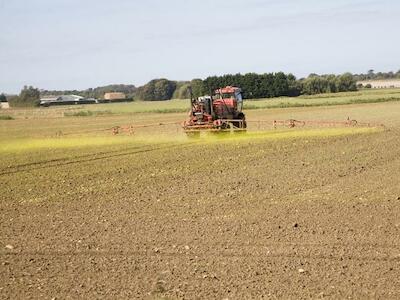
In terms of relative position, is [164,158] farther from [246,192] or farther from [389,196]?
[389,196]

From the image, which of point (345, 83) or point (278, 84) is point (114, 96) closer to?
point (278, 84)

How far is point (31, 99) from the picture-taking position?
4085 inches

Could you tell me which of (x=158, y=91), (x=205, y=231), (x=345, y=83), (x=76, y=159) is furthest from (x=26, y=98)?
(x=205, y=231)

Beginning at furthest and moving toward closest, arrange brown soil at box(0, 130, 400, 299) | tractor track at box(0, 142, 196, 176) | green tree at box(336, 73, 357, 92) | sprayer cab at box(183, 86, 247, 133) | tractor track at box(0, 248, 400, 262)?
green tree at box(336, 73, 357, 92) < sprayer cab at box(183, 86, 247, 133) < tractor track at box(0, 142, 196, 176) < tractor track at box(0, 248, 400, 262) < brown soil at box(0, 130, 400, 299)

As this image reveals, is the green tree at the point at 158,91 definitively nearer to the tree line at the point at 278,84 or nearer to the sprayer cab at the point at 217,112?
the tree line at the point at 278,84

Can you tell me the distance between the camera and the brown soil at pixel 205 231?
654 centimetres

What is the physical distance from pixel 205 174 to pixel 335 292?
9.39m

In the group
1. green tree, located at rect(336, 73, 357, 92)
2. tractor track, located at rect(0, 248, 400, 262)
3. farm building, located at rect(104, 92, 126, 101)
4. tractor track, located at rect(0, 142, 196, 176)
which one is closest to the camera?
tractor track, located at rect(0, 248, 400, 262)

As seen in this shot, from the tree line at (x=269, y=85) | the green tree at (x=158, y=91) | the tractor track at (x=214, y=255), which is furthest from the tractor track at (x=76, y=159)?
the green tree at (x=158, y=91)

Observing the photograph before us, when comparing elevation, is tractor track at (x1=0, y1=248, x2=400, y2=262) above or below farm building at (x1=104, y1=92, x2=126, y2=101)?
above

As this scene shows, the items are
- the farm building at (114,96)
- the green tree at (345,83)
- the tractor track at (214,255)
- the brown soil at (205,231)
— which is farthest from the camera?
the farm building at (114,96)

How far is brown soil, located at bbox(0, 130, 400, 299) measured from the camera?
654 cm

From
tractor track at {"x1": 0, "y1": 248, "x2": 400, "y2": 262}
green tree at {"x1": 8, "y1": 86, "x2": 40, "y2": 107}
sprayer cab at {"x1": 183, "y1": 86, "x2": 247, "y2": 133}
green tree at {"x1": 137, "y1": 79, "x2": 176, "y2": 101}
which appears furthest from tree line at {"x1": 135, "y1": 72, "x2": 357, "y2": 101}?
tractor track at {"x1": 0, "y1": 248, "x2": 400, "y2": 262}

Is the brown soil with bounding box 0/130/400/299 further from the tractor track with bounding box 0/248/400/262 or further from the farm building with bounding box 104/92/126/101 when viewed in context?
the farm building with bounding box 104/92/126/101
